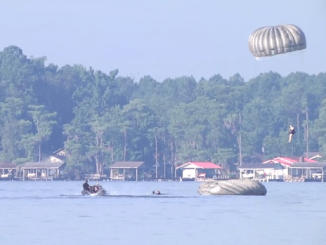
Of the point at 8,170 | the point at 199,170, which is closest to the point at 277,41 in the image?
the point at 199,170

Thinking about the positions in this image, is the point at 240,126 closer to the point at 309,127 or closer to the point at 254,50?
the point at 309,127

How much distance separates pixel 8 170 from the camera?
18700 cm

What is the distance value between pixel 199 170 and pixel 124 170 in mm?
12509

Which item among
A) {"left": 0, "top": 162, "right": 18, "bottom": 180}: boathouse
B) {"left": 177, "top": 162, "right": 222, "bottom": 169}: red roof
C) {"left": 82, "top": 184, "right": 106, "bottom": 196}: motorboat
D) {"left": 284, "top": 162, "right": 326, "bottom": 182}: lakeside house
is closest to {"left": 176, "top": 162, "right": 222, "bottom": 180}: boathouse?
{"left": 177, "top": 162, "right": 222, "bottom": 169}: red roof

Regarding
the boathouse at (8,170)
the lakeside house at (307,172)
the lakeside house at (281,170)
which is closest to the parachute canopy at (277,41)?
the lakeside house at (307,172)

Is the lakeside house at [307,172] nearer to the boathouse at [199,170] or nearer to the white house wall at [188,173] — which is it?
the boathouse at [199,170]

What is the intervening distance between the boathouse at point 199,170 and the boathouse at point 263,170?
14.1 feet

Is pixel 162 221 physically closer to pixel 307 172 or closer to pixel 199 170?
pixel 199 170

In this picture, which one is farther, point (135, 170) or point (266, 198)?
point (135, 170)

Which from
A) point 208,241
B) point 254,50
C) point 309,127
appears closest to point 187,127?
point 309,127

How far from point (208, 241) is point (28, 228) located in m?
11.6

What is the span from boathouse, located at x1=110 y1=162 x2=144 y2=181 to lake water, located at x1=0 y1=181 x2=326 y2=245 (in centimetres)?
8850

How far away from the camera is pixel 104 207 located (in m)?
77.5

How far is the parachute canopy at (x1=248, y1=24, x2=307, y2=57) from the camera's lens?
63.8 m
